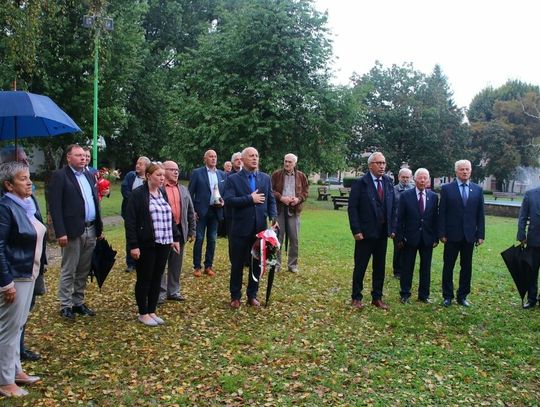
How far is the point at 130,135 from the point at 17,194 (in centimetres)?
3174

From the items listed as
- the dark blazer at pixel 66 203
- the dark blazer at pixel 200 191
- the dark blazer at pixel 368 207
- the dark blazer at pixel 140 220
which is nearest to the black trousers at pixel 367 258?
the dark blazer at pixel 368 207

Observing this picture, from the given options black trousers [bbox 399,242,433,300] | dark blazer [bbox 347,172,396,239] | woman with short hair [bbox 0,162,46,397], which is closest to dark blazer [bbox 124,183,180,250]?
woman with short hair [bbox 0,162,46,397]

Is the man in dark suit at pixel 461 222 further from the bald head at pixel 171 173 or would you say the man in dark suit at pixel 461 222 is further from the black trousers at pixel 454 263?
the bald head at pixel 171 173

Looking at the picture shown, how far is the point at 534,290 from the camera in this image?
23.9ft

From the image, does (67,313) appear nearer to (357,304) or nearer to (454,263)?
(357,304)

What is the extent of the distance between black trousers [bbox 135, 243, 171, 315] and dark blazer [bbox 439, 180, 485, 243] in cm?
385

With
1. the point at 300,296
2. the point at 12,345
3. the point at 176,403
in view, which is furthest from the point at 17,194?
the point at 300,296

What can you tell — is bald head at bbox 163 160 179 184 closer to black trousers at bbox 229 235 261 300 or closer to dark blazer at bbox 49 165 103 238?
black trousers at bbox 229 235 261 300

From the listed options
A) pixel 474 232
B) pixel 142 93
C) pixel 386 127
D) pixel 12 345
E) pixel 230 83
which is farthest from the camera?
pixel 386 127

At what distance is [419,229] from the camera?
23.9ft

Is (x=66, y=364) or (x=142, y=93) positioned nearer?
(x=66, y=364)

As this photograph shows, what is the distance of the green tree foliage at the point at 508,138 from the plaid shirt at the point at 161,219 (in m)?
47.7

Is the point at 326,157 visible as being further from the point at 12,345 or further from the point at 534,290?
the point at 12,345

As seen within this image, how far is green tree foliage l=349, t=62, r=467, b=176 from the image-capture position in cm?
→ 4072
